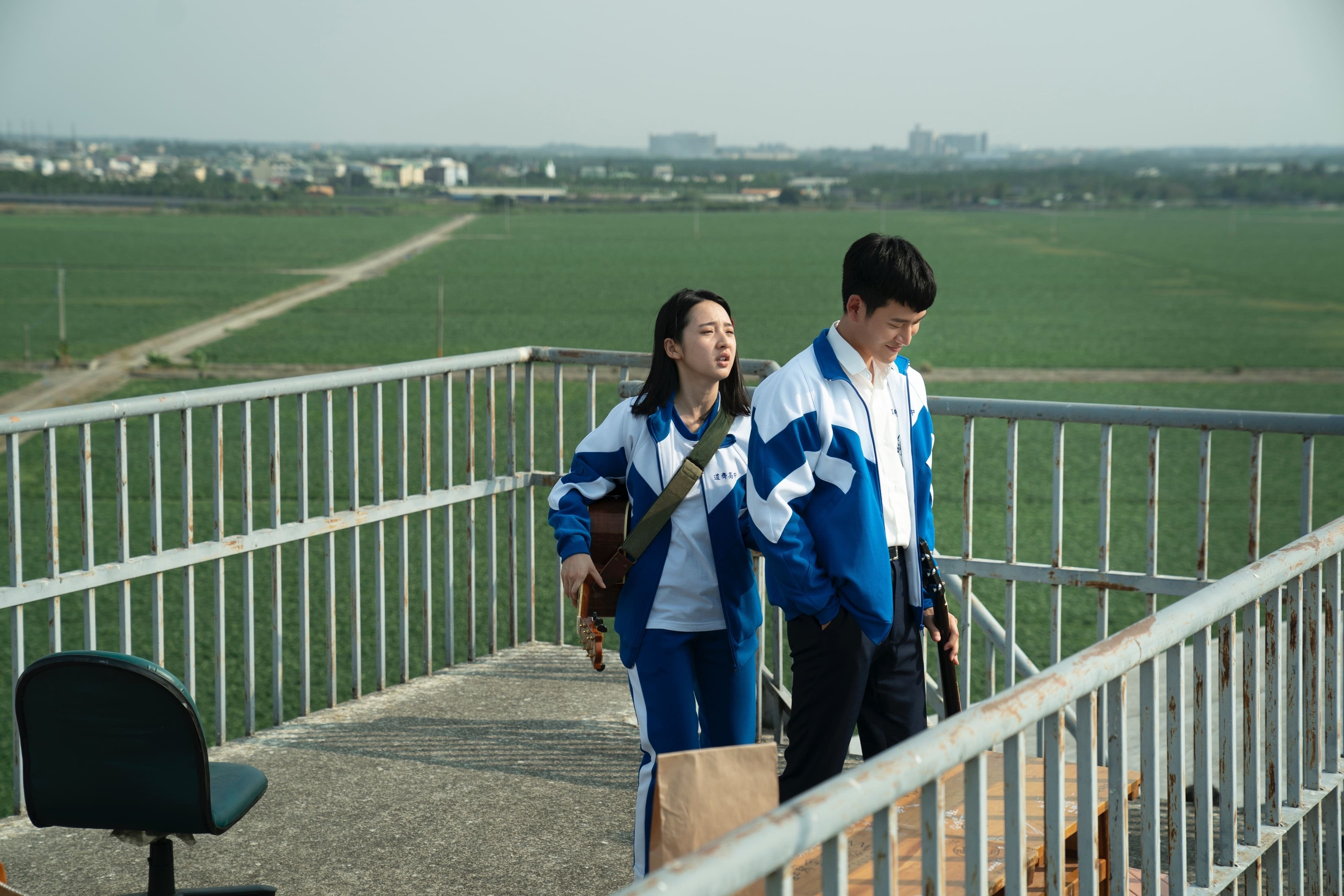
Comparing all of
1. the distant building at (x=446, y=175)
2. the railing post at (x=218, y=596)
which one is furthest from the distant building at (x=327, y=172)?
the railing post at (x=218, y=596)

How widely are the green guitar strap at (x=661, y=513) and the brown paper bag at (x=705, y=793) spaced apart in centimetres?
77

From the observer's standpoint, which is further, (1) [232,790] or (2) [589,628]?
(2) [589,628]

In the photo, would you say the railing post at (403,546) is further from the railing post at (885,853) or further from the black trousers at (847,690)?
the railing post at (885,853)

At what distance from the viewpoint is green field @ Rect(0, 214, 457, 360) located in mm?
41906

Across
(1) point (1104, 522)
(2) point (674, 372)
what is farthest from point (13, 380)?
(2) point (674, 372)

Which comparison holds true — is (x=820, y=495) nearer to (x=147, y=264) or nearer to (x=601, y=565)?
(x=601, y=565)

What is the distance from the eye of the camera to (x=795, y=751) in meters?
3.21

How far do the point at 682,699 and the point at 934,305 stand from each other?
49.8m

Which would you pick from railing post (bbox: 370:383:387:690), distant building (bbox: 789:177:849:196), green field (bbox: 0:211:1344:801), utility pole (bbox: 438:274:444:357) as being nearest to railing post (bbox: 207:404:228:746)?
railing post (bbox: 370:383:387:690)

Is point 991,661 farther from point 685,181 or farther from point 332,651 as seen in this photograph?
point 685,181

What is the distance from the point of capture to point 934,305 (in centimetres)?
5175

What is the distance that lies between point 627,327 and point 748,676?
38517mm

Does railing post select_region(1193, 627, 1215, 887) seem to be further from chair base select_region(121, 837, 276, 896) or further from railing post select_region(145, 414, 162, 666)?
railing post select_region(145, 414, 162, 666)

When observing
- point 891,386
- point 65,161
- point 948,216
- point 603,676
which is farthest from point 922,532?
point 65,161
